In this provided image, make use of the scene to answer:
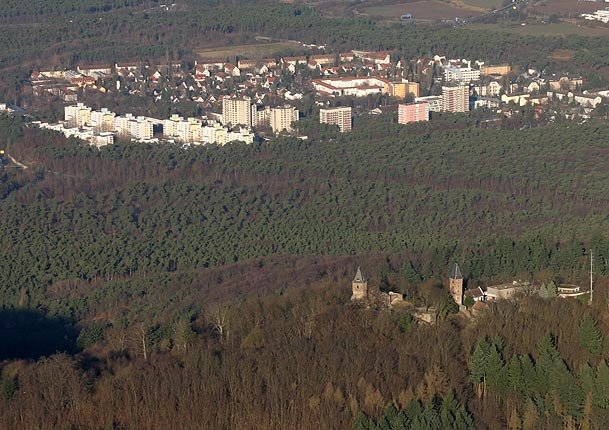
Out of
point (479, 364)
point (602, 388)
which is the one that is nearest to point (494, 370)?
point (479, 364)

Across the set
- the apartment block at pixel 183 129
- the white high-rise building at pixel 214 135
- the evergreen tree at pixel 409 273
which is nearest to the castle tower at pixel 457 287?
the evergreen tree at pixel 409 273

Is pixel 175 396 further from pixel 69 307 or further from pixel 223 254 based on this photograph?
pixel 223 254

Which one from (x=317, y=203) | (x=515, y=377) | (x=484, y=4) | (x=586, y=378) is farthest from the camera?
(x=484, y=4)

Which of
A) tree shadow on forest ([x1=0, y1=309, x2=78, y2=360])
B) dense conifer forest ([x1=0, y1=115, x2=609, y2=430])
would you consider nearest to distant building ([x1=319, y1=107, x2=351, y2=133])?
dense conifer forest ([x1=0, y1=115, x2=609, y2=430])

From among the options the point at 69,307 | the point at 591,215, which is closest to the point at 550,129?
the point at 591,215

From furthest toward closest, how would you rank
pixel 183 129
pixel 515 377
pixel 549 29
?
1. pixel 549 29
2. pixel 183 129
3. pixel 515 377

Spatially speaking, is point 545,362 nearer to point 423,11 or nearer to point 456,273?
point 456,273

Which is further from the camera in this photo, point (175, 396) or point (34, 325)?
point (34, 325)

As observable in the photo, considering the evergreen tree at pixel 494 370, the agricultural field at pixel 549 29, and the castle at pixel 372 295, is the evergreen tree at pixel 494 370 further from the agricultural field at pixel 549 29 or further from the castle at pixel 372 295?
the agricultural field at pixel 549 29
